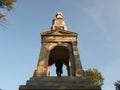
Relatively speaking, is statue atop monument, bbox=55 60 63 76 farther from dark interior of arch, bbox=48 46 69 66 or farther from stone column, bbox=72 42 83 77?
stone column, bbox=72 42 83 77

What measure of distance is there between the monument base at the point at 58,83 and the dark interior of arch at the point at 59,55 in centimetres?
368

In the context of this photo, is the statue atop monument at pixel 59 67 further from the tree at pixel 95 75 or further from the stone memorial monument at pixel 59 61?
the tree at pixel 95 75

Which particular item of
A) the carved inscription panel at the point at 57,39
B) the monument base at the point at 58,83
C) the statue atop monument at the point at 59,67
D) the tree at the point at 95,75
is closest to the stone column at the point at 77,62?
the carved inscription panel at the point at 57,39

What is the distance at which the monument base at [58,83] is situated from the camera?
16734 millimetres

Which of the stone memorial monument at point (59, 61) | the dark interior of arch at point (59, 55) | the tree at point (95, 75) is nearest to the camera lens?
the stone memorial monument at point (59, 61)

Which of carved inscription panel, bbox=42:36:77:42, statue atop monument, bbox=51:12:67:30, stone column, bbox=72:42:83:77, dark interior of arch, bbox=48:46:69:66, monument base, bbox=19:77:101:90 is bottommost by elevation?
monument base, bbox=19:77:101:90

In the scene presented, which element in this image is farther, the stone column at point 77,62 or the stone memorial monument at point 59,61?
the stone column at point 77,62

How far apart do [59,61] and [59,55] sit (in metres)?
0.60

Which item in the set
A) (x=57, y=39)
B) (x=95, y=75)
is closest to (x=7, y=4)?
(x=57, y=39)

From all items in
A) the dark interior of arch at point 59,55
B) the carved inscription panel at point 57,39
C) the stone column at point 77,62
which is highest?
the carved inscription panel at point 57,39

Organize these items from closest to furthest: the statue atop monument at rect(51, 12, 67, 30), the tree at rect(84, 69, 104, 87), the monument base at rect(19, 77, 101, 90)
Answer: the monument base at rect(19, 77, 101, 90) < the statue atop monument at rect(51, 12, 67, 30) < the tree at rect(84, 69, 104, 87)

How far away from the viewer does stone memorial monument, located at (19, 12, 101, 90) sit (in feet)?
55.9

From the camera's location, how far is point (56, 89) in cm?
1670

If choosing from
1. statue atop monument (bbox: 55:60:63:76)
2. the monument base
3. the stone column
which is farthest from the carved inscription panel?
the monument base
